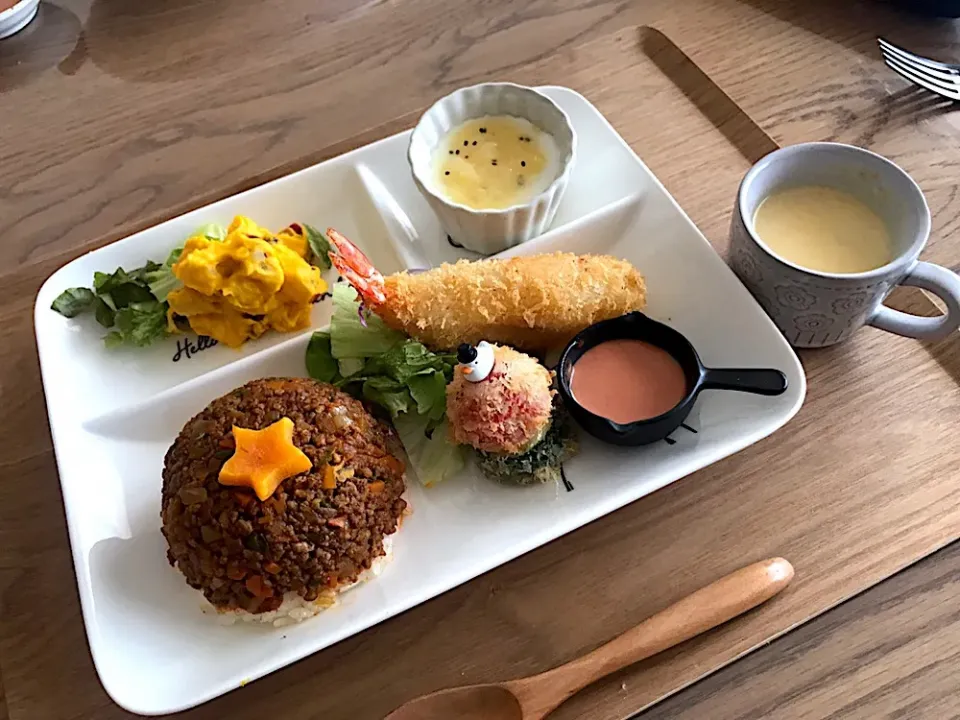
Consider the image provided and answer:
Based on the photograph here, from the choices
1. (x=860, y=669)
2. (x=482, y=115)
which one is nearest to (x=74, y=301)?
(x=482, y=115)

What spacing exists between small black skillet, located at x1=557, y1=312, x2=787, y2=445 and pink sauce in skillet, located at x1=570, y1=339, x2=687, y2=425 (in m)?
0.01

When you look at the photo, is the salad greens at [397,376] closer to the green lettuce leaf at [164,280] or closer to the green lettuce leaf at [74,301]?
the green lettuce leaf at [164,280]

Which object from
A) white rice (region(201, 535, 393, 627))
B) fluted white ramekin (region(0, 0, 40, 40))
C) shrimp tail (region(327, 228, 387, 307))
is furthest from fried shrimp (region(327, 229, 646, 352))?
fluted white ramekin (region(0, 0, 40, 40))

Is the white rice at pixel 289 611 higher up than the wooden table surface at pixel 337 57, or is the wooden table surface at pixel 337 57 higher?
the wooden table surface at pixel 337 57

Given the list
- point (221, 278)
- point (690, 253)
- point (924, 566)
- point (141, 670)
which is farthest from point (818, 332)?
point (141, 670)

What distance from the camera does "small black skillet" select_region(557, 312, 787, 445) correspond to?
145 cm

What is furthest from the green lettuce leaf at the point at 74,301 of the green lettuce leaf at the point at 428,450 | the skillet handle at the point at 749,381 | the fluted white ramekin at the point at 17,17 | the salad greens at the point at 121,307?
the skillet handle at the point at 749,381

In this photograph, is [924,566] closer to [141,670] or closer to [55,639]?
[141,670]

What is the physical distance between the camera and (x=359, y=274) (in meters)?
1.61

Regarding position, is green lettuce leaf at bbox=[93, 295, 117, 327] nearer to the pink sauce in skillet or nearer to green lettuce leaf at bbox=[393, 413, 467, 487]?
green lettuce leaf at bbox=[393, 413, 467, 487]

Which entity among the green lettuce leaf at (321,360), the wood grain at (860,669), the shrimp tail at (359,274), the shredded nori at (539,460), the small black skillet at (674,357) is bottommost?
the wood grain at (860,669)

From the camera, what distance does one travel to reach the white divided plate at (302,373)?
1393 mm

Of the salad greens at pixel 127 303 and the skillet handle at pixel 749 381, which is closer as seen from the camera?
the skillet handle at pixel 749 381

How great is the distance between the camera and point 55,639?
1.47 metres
